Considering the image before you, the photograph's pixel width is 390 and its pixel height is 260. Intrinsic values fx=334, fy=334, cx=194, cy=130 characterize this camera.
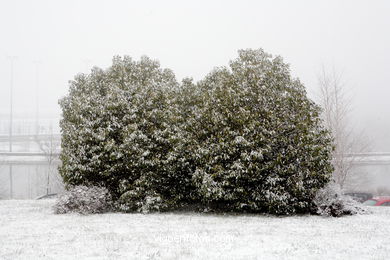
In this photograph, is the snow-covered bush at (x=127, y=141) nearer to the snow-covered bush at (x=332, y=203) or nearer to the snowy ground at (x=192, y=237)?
the snowy ground at (x=192, y=237)

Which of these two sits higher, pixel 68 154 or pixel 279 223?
pixel 68 154

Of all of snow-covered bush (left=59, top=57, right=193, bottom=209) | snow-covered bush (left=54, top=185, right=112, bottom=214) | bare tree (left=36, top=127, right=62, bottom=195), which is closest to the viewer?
snow-covered bush (left=54, top=185, right=112, bottom=214)

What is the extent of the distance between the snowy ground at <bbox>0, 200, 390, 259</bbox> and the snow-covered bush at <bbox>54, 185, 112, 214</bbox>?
0.72 metres

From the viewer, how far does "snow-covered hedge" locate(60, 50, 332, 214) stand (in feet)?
50.4

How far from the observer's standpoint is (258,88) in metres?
16.3

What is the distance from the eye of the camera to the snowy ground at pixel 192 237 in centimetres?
891

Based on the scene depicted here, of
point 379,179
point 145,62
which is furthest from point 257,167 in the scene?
point 379,179

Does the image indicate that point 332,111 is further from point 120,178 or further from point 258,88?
point 120,178

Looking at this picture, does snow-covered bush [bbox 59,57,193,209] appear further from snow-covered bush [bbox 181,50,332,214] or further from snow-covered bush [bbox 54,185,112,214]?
snow-covered bush [bbox 181,50,332,214]

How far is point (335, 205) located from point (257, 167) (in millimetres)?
4147

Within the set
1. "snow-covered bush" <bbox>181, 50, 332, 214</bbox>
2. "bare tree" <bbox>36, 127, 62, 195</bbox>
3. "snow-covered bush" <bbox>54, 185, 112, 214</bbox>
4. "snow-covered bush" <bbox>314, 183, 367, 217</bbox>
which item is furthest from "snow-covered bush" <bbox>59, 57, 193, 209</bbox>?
"bare tree" <bbox>36, 127, 62, 195</bbox>

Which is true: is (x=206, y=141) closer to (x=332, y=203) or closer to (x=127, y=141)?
(x=127, y=141)

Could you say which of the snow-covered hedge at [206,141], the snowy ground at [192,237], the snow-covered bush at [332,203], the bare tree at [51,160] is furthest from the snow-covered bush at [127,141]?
the bare tree at [51,160]

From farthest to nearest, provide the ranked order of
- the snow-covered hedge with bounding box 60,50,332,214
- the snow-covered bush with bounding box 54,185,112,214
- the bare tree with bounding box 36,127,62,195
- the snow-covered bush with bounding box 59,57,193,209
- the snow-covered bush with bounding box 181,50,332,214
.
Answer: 1. the bare tree with bounding box 36,127,62,195
2. the snow-covered bush with bounding box 59,57,193,209
3. the snow-covered bush with bounding box 54,185,112,214
4. the snow-covered hedge with bounding box 60,50,332,214
5. the snow-covered bush with bounding box 181,50,332,214
